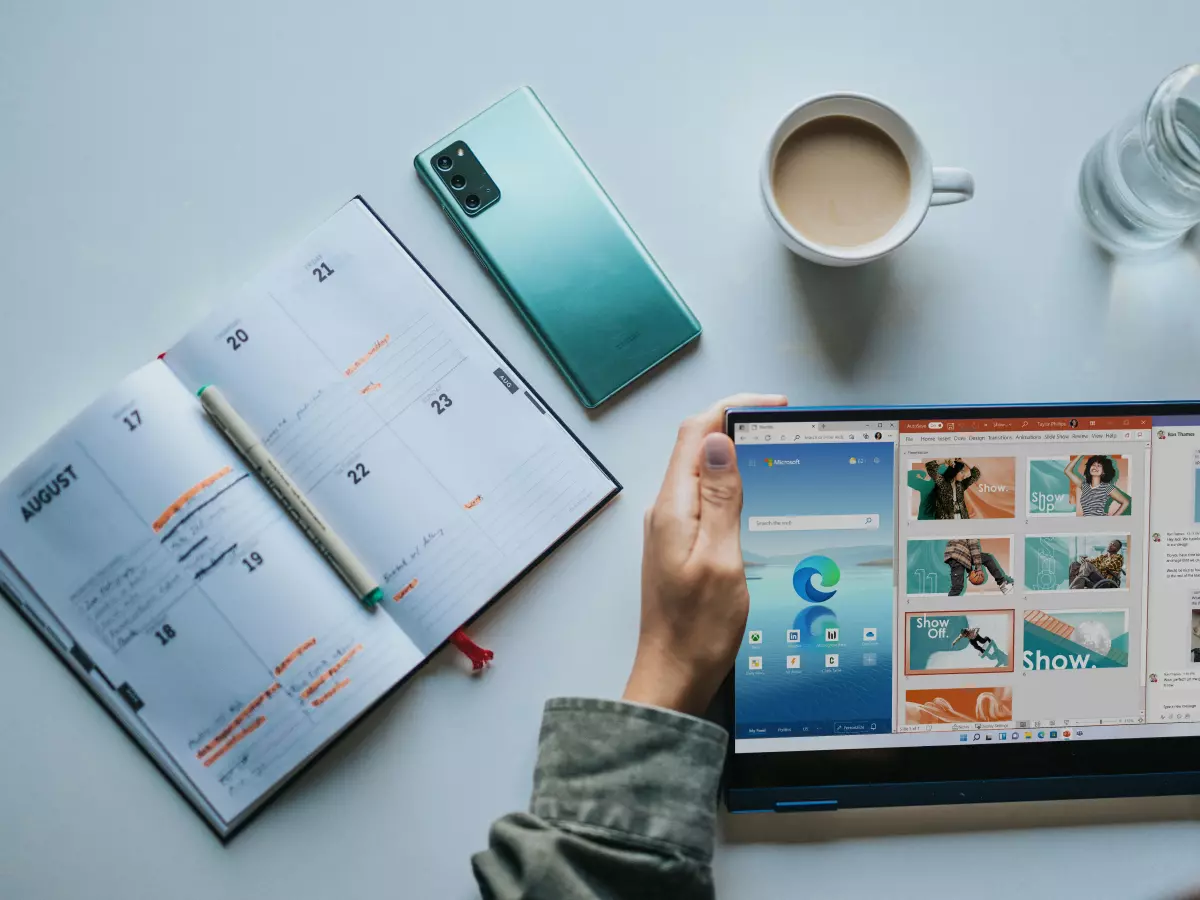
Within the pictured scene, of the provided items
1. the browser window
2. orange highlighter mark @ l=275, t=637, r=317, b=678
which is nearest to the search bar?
the browser window

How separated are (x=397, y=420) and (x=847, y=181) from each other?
382mm

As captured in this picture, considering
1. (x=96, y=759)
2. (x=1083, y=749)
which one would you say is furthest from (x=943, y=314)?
(x=96, y=759)

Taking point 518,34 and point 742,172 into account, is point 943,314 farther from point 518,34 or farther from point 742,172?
point 518,34

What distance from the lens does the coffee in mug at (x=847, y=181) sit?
2.13 ft

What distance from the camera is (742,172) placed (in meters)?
0.71

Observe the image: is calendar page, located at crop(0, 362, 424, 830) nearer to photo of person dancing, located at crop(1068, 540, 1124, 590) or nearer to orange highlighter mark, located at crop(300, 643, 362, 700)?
orange highlighter mark, located at crop(300, 643, 362, 700)

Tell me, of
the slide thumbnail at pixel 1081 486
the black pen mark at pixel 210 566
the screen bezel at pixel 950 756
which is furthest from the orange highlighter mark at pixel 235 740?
the slide thumbnail at pixel 1081 486

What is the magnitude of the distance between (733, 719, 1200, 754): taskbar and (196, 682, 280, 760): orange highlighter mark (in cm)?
35

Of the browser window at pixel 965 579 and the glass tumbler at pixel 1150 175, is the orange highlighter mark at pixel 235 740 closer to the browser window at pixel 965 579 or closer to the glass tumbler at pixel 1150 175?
the browser window at pixel 965 579

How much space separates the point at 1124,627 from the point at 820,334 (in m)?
0.32

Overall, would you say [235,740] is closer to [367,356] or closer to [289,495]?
[289,495]

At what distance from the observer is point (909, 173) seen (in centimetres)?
65

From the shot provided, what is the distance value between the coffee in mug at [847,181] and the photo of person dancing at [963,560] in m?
0.23

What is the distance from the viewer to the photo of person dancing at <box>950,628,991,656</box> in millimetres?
652
